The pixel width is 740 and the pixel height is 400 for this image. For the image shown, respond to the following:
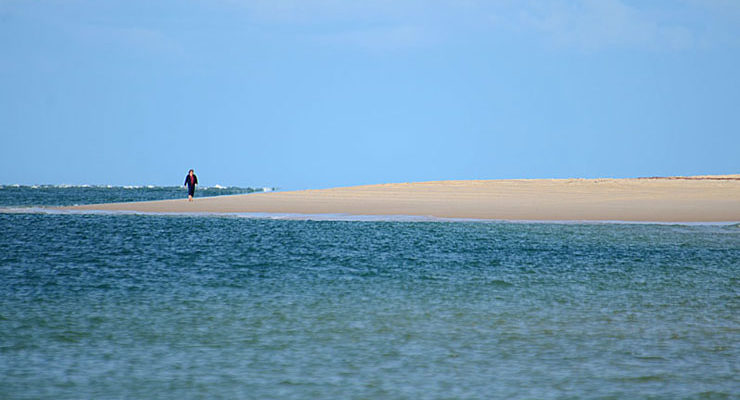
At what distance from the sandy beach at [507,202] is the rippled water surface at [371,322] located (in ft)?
48.8

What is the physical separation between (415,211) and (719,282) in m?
24.9

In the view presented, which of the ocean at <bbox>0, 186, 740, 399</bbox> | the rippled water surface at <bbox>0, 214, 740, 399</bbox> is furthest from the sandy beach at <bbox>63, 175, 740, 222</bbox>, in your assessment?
the rippled water surface at <bbox>0, 214, 740, 399</bbox>

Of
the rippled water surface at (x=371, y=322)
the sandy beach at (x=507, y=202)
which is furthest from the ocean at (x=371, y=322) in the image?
the sandy beach at (x=507, y=202)

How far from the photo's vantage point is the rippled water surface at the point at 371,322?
833 centimetres

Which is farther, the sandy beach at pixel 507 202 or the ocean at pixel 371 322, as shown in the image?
the sandy beach at pixel 507 202

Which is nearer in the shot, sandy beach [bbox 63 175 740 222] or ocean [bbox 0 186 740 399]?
ocean [bbox 0 186 740 399]

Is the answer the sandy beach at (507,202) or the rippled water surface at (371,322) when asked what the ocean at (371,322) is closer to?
the rippled water surface at (371,322)

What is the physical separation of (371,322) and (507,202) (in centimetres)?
3512

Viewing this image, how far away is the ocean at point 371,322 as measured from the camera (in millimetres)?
8305

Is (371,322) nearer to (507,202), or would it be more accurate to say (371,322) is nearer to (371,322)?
(371,322)

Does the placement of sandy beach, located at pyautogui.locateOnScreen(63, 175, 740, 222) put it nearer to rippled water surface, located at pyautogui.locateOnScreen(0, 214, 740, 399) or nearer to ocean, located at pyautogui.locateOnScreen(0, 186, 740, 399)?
ocean, located at pyautogui.locateOnScreen(0, 186, 740, 399)

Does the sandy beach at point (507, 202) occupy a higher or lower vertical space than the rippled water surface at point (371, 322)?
higher

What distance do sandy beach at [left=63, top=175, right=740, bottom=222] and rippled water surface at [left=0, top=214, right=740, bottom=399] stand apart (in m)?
14.9

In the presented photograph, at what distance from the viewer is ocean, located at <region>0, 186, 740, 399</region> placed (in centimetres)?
830
